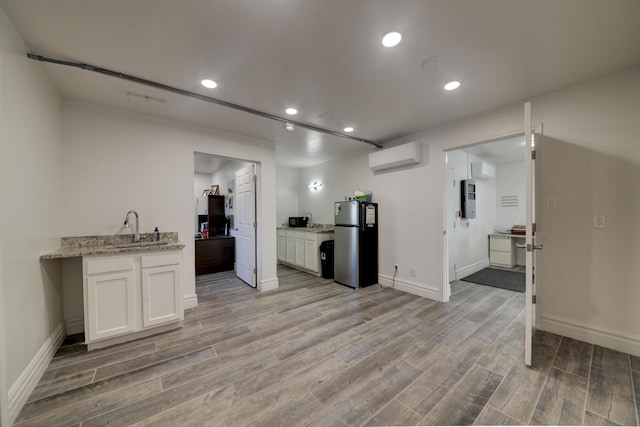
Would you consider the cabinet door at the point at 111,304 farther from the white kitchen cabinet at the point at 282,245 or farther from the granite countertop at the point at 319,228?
A: the white kitchen cabinet at the point at 282,245

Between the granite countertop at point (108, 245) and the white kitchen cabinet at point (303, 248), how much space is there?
260 cm

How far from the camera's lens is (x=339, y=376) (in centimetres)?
184

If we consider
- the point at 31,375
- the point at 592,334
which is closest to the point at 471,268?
the point at 592,334

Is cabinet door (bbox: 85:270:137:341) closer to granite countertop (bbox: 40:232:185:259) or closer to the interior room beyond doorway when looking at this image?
granite countertop (bbox: 40:232:185:259)

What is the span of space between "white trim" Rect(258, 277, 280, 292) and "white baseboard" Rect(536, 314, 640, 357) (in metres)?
3.52

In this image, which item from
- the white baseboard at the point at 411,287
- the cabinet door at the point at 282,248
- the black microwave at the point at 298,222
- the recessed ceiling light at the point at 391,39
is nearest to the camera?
the recessed ceiling light at the point at 391,39

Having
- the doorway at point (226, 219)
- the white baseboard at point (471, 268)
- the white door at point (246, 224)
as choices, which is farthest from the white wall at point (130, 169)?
the white baseboard at point (471, 268)

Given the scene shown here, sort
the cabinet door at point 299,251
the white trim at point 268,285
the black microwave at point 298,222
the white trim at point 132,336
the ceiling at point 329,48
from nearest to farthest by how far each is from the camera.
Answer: the ceiling at point 329,48 < the white trim at point 132,336 < the white trim at point 268,285 < the cabinet door at point 299,251 < the black microwave at point 298,222

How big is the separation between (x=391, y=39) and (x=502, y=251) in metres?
5.60

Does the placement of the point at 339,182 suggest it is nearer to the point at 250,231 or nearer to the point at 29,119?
the point at 250,231

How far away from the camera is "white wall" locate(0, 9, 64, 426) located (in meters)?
1.47

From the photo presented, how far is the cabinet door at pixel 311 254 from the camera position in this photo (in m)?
4.79

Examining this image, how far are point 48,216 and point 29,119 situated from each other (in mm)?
874

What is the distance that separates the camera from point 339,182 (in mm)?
5172
